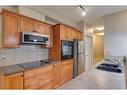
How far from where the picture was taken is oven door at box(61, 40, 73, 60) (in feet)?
13.8

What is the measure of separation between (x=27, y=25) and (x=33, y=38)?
0.34 metres

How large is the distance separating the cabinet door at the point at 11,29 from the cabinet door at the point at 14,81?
2.26 feet

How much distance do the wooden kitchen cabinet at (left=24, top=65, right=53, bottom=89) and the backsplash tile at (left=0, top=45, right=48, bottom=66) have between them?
2.08 ft

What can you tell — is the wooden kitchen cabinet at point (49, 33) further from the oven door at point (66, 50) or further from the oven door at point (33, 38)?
the oven door at point (66, 50)

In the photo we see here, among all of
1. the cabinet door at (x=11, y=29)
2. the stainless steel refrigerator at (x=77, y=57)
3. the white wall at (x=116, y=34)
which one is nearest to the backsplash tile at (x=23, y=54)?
the cabinet door at (x=11, y=29)

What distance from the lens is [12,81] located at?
231 cm

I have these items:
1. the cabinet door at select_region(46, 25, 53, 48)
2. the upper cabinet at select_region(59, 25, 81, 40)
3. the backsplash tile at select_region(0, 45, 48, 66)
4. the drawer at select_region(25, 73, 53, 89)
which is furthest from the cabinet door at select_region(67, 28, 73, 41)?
the drawer at select_region(25, 73, 53, 89)

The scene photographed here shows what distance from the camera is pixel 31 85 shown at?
2.78m

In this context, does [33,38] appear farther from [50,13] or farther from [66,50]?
[66,50]

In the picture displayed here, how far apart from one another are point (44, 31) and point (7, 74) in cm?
179

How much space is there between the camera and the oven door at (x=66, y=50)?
13.8 ft

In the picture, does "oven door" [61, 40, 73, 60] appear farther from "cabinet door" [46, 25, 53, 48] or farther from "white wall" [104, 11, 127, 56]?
"white wall" [104, 11, 127, 56]
